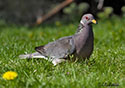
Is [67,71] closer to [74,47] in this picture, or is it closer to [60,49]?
[74,47]

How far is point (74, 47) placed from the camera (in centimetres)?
403

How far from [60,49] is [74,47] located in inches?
10.9

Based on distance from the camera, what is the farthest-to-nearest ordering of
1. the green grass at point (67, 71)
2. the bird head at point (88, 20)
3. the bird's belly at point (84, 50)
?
the bird head at point (88, 20) → the bird's belly at point (84, 50) → the green grass at point (67, 71)

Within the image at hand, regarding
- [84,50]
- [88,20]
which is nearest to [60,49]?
[84,50]

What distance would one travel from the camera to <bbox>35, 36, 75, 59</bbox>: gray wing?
13.4 ft

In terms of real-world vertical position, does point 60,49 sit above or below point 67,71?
above

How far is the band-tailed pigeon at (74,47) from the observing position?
402cm

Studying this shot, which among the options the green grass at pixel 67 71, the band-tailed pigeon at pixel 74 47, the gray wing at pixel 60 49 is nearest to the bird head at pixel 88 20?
the band-tailed pigeon at pixel 74 47

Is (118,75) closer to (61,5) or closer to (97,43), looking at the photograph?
(97,43)

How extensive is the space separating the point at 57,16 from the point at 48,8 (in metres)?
0.47

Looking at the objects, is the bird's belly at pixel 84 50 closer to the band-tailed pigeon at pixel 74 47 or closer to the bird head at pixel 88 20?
the band-tailed pigeon at pixel 74 47

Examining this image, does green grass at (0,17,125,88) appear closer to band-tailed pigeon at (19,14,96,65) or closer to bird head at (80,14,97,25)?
band-tailed pigeon at (19,14,96,65)

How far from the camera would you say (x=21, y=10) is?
10.7m

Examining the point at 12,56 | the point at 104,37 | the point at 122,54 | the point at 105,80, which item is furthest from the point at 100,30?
the point at 105,80
